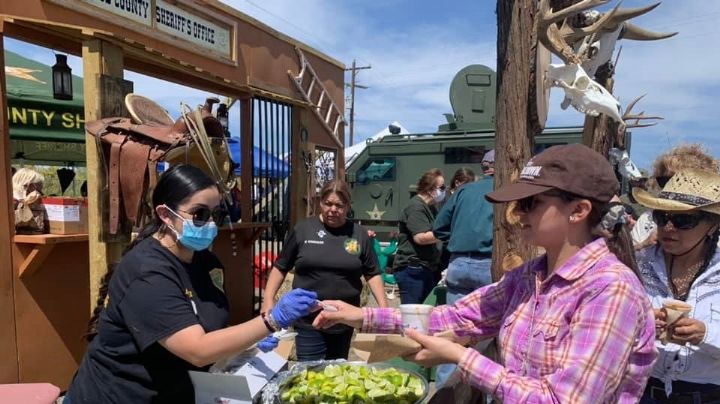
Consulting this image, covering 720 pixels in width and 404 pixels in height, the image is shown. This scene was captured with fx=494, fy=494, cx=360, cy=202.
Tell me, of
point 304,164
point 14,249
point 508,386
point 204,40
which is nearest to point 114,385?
point 508,386

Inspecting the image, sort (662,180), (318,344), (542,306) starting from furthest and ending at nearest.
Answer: (318,344), (662,180), (542,306)

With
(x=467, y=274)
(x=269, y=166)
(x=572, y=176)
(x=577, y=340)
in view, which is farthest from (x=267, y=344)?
(x=269, y=166)

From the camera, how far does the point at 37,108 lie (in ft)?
17.1

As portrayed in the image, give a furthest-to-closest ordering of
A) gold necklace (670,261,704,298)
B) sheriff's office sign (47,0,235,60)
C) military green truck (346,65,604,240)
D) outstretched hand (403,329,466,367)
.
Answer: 1. military green truck (346,65,604,240)
2. sheriff's office sign (47,0,235,60)
3. gold necklace (670,261,704,298)
4. outstretched hand (403,329,466,367)

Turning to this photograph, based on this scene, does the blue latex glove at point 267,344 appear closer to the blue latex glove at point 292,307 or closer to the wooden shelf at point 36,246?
the blue latex glove at point 292,307

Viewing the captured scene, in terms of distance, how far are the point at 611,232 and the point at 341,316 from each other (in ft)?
3.49

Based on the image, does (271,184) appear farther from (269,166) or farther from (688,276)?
(688,276)

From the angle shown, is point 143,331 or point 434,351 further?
point 143,331

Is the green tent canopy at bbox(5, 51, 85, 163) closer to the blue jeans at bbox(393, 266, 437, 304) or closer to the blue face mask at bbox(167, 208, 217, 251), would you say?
the blue face mask at bbox(167, 208, 217, 251)

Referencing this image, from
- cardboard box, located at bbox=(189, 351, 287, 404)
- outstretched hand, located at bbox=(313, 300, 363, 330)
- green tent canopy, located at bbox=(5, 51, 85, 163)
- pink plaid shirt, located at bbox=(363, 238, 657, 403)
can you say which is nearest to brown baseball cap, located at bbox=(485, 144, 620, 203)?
pink plaid shirt, located at bbox=(363, 238, 657, 403)

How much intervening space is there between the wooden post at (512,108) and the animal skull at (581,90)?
9.0 inches

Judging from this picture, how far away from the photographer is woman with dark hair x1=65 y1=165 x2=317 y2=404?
1683 mm

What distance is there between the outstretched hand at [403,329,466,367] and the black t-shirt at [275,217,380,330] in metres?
1.84

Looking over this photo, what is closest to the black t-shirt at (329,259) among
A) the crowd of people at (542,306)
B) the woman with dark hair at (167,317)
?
the crowd of people at (542,306)
